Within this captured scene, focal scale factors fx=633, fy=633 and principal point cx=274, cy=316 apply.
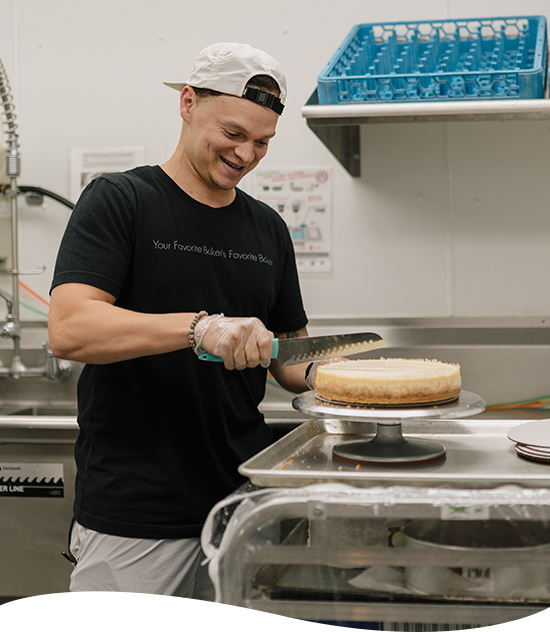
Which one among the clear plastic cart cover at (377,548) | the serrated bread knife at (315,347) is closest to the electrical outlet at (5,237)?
the serrated bread knife at (315,347)

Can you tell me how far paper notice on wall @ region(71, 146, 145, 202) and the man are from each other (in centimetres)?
95

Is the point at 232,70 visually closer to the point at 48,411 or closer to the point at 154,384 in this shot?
the point at 154,384

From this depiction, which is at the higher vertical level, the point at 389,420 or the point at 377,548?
the point at 389,420

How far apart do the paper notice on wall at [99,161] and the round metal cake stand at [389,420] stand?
4.81 ft

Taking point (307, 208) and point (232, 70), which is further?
point (307, 208)

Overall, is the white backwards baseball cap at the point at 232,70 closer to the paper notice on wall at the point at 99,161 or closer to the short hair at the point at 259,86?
the short hair at the point at 259,86

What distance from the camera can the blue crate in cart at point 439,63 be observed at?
156 centimetres

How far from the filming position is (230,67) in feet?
3.93

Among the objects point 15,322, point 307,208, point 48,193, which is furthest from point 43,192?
point 307,208

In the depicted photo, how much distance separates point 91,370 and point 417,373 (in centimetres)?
62

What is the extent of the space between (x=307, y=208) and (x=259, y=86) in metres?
0.91

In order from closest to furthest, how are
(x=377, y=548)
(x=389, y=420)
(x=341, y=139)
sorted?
(x=377, y=548) → (x=389, y=420) → (x=341, y=139)

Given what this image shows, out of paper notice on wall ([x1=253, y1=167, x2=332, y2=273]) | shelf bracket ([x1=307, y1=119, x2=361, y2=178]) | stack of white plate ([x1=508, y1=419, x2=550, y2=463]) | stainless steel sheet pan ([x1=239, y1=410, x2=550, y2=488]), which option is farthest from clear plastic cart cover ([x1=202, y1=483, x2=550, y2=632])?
paper notice on wall ([x1=253, y1=167, x2=332, y2=273])

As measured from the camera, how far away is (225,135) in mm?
1228
